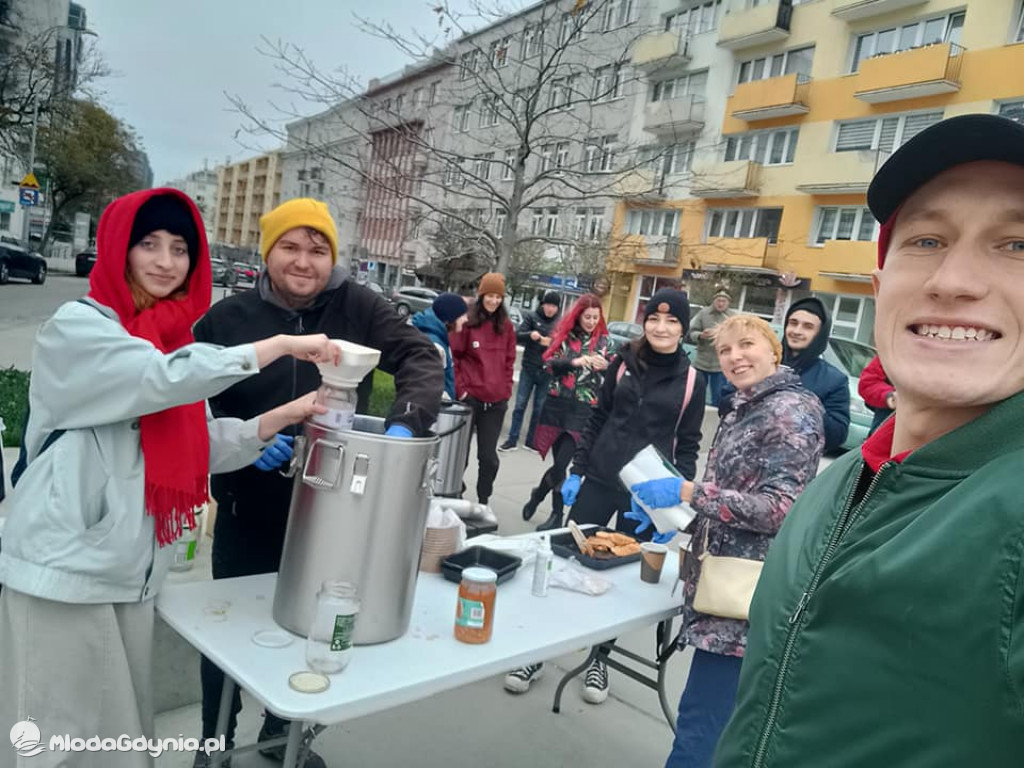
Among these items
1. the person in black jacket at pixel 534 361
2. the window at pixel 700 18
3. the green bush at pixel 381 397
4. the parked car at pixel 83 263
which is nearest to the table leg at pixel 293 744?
the green bush at pixel 381 397

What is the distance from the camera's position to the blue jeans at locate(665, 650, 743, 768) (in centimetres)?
219

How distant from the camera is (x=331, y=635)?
1.63 m

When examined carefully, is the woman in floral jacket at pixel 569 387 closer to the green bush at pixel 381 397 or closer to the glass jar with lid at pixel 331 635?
the green bush at pixel 381 397

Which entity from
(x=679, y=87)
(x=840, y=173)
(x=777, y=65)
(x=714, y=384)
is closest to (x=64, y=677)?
(x=714, y=384)

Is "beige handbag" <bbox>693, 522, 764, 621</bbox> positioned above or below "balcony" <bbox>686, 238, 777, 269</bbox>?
below

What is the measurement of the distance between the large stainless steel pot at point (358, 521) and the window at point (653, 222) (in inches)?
972

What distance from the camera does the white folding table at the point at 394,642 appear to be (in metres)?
1.57

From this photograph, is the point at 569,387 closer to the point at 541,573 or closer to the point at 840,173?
the point at 541,573

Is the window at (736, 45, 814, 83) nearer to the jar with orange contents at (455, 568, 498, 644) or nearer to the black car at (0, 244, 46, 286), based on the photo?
the black car at (0, 244, 46, 286)

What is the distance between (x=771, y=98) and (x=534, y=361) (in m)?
18.6

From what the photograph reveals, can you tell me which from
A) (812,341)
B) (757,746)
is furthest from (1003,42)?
(757,746)

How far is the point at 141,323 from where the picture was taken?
1.74 meters

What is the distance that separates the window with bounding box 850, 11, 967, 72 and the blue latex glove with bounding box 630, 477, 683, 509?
69.2 ft

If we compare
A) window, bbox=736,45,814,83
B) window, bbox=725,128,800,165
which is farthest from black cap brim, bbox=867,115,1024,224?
window, bbox=736,45,814,83
